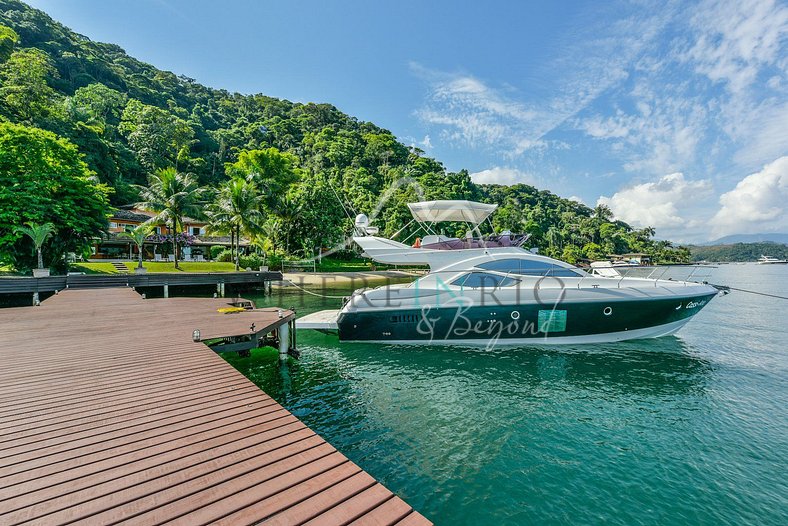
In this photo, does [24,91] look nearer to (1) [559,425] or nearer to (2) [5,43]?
(2) [5,43]

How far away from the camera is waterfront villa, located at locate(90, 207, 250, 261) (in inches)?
1419

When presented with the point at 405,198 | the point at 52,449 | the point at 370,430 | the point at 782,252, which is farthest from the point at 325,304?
the point at 782,252

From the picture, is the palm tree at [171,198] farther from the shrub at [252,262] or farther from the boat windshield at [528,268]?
the boat windshield at [528,268]

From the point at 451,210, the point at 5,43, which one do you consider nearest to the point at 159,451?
the point at 451,210

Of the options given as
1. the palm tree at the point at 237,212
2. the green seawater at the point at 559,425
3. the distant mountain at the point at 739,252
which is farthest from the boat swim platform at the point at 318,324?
the distant mountain at the point at 739,252

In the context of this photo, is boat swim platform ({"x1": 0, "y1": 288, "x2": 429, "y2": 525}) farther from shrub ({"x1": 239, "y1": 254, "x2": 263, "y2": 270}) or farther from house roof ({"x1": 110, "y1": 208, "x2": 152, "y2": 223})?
house roof ({"x1": 110, "y1": 208, "x2": 152, "y2": 223})

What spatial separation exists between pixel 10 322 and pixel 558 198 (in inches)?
5394

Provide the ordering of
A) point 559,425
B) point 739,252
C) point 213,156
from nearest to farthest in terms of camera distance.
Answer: point 559,425
point 213,156
point 739,252

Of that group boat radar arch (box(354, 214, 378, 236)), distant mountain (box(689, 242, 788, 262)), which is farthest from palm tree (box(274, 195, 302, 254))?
distant mountain (box(689, 242, 788, 262))

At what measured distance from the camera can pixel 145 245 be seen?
125ft

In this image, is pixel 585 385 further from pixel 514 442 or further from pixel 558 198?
pixel 558 198

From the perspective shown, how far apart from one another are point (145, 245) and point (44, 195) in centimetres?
2036

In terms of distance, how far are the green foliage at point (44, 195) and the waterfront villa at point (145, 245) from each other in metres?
12.9

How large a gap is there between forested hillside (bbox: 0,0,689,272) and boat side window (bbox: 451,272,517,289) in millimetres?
6711
